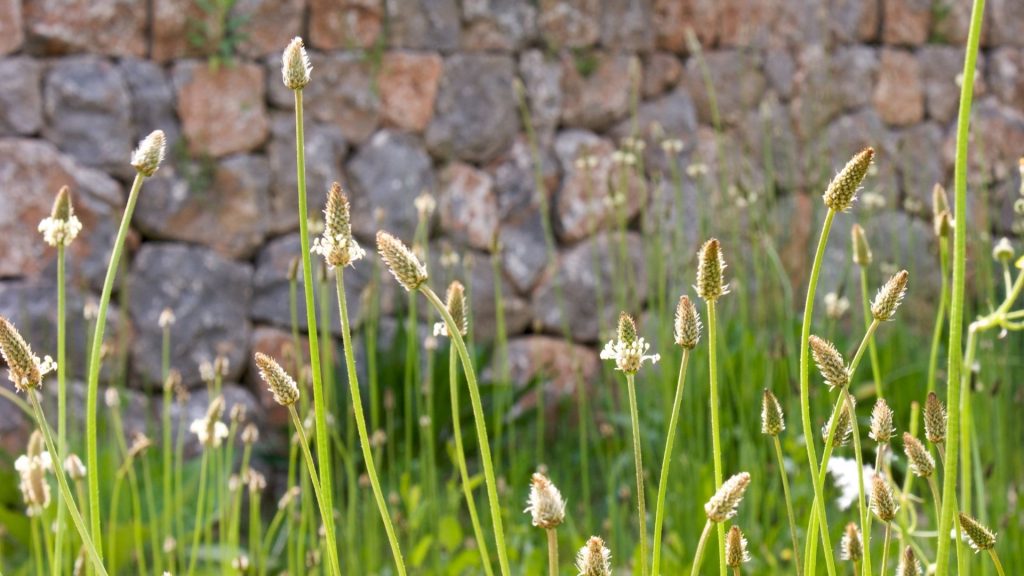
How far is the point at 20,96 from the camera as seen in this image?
3328 millimetres

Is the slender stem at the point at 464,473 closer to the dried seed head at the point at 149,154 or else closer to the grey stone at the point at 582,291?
the dried seed head at the point at 149,154

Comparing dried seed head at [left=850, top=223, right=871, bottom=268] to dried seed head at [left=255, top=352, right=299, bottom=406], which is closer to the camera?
dried seed head at [left=255, top=352, right=299, bottom=406]

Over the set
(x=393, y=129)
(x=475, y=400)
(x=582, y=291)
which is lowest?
(x=475, y=400)

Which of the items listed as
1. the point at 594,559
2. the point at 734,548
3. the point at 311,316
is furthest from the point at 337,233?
the point at 734,548

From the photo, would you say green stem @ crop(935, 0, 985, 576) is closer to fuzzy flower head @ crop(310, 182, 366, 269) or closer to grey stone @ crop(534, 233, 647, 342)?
fuzzy flower head @ crop(310, 182, 366, 269)

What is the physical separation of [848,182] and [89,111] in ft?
9.78

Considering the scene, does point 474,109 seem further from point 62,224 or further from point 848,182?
point 848,182

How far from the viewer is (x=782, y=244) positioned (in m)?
4.42

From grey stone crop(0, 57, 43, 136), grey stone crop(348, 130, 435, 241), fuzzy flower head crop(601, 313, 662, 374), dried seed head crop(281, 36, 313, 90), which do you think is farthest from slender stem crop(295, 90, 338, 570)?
grey stone crop(348, 130, 435, 241)

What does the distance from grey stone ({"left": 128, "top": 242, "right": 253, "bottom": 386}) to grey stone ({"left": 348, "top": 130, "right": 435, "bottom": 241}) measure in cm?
42

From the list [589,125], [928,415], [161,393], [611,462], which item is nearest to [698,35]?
[589,125]

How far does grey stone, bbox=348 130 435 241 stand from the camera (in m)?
3.84

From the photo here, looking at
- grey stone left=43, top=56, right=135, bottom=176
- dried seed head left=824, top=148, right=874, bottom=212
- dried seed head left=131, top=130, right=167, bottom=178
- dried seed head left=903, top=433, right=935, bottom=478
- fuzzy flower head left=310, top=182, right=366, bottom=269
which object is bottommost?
dried seed head left=903, top=433, right=935, bottom=478

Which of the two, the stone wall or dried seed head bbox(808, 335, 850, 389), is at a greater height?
the stone wall
